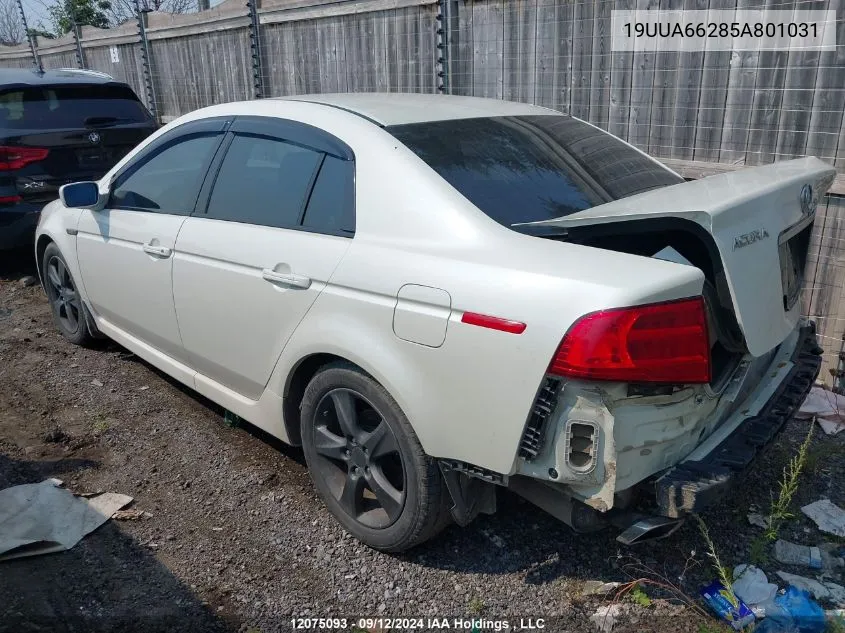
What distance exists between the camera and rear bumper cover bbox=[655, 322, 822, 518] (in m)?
2.27

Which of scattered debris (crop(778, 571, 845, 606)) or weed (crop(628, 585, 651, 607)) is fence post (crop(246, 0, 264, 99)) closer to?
weed (crop(628, 585, 651, 607))

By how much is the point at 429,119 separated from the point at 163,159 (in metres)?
1.75

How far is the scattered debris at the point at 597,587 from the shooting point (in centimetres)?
275

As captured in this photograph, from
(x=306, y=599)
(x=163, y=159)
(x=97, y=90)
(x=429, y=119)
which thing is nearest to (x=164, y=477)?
(x=306, y=599)

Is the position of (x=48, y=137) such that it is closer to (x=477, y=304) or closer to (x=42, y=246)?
(x=42, y=246)

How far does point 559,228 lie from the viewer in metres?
2.52

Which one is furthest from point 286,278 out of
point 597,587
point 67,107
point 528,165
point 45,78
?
point 45,78

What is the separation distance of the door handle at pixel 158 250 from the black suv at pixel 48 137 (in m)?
3.42

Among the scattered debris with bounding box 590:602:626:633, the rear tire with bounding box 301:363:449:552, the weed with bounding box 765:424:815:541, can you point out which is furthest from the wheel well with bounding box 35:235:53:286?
the weed with bounding box 765:424:815:541

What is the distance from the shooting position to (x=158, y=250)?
3.75 m


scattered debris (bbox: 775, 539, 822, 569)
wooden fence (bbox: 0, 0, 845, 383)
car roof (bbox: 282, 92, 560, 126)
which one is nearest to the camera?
scattered debris (bbox: 775, 539, 822, 569)

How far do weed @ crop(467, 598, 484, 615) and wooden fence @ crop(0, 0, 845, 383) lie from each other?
10.7 feet

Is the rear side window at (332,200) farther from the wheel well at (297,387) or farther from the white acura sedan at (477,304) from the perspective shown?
the wheel well at (297,387)

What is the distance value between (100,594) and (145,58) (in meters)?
10.4
